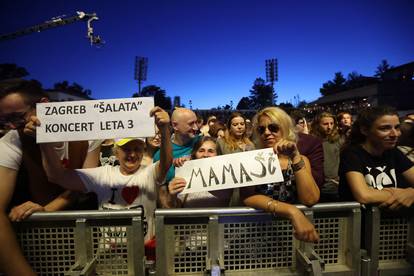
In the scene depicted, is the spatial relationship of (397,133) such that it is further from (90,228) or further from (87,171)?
(87,171)

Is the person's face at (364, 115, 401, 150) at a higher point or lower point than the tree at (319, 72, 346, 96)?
lower

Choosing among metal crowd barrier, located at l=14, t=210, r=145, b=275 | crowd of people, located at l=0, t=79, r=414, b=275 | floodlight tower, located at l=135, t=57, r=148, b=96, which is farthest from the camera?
floodlight tower, located at l=135, t=57, r=148, b=96

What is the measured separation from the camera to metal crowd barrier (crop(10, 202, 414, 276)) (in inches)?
56.2

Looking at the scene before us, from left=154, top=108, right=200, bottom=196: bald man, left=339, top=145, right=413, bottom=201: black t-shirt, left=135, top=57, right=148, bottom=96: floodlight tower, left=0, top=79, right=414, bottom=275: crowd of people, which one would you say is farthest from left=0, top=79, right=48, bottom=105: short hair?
left=135, top=57, right=148, bottom=96: floodlight tower

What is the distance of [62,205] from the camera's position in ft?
6.14

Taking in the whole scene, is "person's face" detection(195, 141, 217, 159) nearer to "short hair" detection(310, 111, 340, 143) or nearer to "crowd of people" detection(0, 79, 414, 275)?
"crowd of people" detection(0, 79, 414, 275)

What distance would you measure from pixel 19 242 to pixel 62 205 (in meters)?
0.41

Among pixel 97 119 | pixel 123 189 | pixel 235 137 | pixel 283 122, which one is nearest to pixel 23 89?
pixel 97 119

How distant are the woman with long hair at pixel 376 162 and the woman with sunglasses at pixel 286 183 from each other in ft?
1.11

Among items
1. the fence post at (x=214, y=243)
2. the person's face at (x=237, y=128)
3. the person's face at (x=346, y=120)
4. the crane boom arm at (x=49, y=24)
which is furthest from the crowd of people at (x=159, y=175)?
the crane boom arm at (x=49, y=24)

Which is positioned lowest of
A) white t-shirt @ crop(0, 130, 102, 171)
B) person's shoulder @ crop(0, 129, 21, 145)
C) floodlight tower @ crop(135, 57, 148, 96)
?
white t-shirt @ crop(0, 130, 102, 171)

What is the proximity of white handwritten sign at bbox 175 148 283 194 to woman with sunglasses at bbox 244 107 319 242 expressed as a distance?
4.3 inches

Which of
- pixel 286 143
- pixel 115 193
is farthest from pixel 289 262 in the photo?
pixel 115 193

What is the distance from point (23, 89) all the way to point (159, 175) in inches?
43.8
